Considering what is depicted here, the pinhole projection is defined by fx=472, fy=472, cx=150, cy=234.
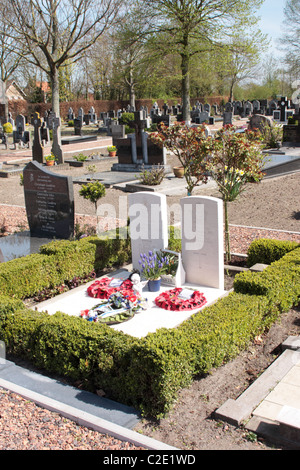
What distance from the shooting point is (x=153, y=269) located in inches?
316

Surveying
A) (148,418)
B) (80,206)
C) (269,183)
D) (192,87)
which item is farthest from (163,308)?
(192,87)

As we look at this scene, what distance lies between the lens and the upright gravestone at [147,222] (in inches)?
326

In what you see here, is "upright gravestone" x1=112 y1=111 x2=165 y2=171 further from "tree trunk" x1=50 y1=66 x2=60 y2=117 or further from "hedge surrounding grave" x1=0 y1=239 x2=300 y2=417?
"hedge surrounding grave" x1=0 y1=239 x2=300 y2=417

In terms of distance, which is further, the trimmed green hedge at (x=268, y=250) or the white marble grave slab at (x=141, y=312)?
the trimmed green hedge at (x=268, y=250)

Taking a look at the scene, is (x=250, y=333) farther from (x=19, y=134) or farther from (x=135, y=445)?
(x=19, y=134)

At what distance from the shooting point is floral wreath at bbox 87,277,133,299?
7836 mm

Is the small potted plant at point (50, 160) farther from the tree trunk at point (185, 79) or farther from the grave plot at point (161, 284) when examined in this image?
the tree trunk at point (185, 79)

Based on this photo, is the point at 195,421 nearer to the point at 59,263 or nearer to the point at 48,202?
the point at 59,263

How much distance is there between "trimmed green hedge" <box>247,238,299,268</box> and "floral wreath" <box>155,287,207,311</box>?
1632mm

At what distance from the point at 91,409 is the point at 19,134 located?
25780mm

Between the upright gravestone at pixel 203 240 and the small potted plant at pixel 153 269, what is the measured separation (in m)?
0.41

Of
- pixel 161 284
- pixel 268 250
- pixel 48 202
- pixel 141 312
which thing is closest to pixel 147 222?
pixel 161 284

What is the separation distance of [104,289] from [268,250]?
305cm

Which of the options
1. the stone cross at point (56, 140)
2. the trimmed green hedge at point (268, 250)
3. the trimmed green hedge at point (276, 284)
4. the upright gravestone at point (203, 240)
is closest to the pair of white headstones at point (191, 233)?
the upright gravestone at point (203, 240)
